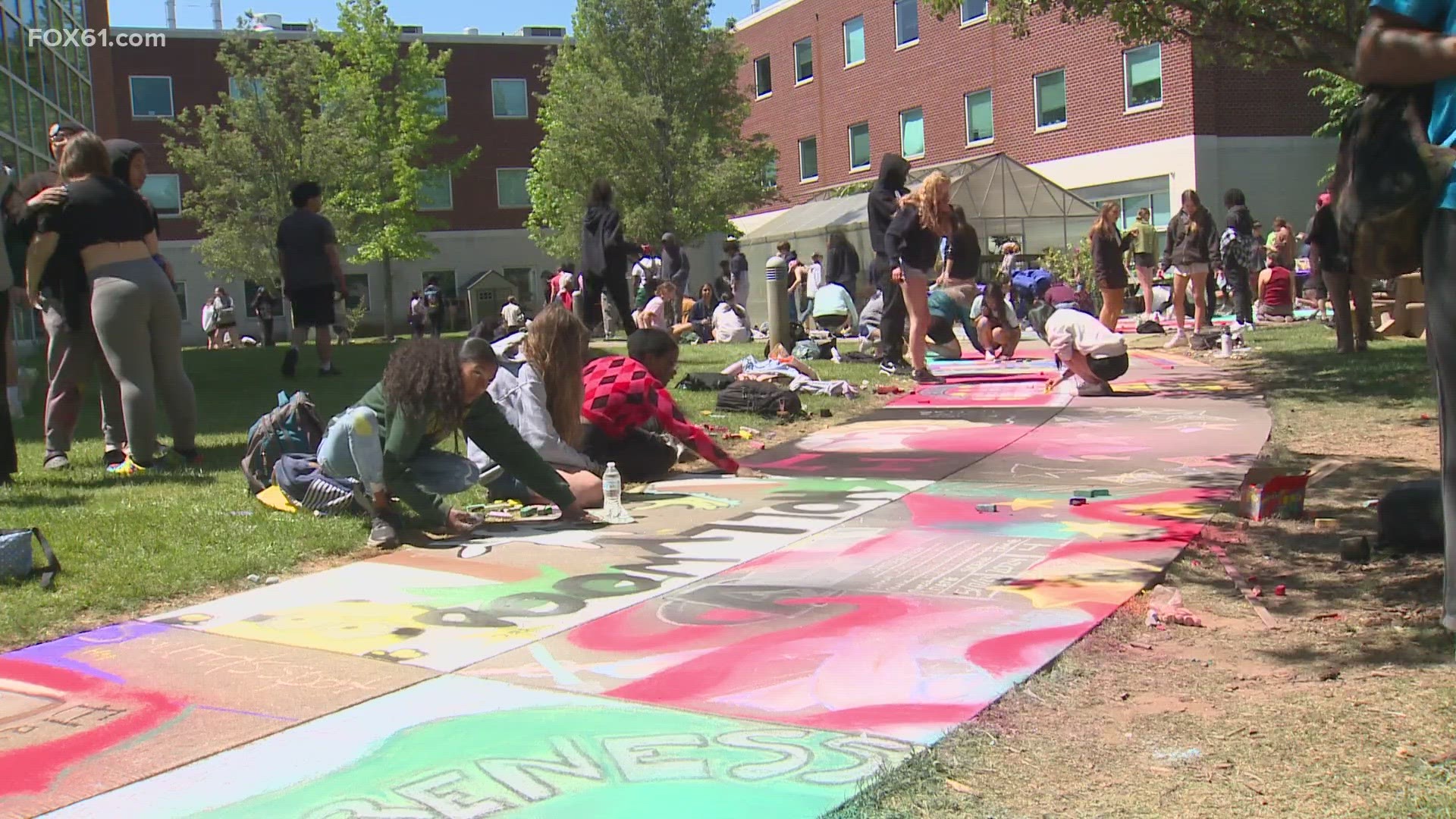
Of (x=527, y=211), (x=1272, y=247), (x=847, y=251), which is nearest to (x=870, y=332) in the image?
(x=847, y=251)

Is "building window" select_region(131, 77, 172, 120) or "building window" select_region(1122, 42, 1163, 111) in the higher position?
"building window" select_region(131, 77, 172, 120)

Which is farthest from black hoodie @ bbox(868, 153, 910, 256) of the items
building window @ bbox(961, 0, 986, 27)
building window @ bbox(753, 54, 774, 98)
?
building window @ bbox(753, 54, 774, 98)

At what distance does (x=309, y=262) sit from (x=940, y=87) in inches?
1005

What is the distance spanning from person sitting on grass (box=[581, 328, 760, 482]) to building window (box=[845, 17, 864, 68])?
104ft

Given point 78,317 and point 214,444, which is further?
point 214,444

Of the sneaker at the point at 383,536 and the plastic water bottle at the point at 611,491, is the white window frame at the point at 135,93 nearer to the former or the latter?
the plastic water bottle at the point at 611,491

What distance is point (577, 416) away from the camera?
6637mm

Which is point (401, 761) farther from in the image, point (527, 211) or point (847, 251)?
point (527, 211)

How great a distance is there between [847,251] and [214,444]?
10834 millimetres

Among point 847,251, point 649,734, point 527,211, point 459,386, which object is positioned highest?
point 527,211

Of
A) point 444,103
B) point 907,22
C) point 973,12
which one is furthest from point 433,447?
point 444,103

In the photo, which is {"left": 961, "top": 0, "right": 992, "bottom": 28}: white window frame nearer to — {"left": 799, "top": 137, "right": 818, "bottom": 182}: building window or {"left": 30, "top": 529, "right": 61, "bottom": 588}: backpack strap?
{"left": 799, "top": 137, "right": 818, "bottom": 182}: building window

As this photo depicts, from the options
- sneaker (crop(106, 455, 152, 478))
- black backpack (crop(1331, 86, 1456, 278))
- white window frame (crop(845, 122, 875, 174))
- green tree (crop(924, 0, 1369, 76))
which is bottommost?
sneaker (crop(106, 455, 152, 478))

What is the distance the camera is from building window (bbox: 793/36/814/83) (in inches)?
1563
